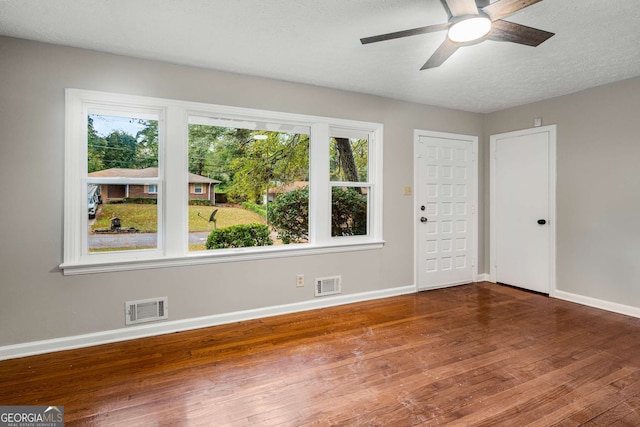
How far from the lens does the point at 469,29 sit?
2.06m

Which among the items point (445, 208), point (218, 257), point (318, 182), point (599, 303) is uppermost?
point (318, 182)

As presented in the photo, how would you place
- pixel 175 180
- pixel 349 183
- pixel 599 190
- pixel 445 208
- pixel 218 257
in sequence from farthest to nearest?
pixel 445 208, pixel 349 183, pixel 599 190, pixel 218 257, pixel 175 180

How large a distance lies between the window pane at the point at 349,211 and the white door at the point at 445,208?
2.48 ft

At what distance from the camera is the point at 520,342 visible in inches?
113

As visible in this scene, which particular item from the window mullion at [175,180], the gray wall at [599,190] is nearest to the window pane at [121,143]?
the window mullion at [175,180]

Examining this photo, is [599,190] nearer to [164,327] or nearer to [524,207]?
[524,207]

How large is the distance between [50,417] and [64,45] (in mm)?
2720

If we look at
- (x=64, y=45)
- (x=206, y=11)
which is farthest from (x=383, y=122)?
(x=64, y=45)

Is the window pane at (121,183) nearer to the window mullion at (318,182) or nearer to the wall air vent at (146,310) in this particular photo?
the wall air vent at (146,310)

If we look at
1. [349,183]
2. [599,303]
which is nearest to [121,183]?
[349,183]

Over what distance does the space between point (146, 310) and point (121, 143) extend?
152 centimetres

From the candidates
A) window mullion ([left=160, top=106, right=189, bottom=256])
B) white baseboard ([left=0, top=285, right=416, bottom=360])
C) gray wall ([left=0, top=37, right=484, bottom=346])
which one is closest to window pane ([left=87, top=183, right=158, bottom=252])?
window mullion ([left=160, top=106, right=189, bottom=256])

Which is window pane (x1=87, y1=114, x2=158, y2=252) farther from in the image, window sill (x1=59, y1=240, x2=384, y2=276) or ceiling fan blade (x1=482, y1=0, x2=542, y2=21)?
ceiling fan blade (x1=482, y1=0, x2=542, y2=21)

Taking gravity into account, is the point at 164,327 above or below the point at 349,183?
below
